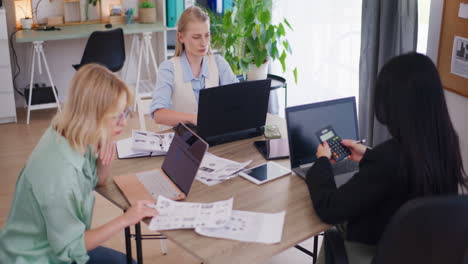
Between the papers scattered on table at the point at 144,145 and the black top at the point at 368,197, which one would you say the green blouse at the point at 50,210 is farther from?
the black top at the point at 368,197

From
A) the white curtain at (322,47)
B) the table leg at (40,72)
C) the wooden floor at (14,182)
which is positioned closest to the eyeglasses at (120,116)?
the wooden floor at (14,182)

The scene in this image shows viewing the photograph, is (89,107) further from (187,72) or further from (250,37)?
(250,37)

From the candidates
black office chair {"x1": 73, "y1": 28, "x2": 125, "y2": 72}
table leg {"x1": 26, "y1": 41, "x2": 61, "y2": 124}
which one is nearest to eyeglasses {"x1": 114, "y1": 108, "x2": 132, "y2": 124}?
black office chair {"x1": 73, "y1": 28, "x2": 125, "y2": 72}

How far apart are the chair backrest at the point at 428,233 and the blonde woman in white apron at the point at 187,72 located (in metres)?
1.49

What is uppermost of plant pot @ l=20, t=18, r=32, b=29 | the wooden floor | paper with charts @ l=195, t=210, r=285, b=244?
plant pot @ l=20, t=18, r=32, b=29

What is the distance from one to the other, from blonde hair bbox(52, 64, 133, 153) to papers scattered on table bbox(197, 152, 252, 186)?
54 centimetres

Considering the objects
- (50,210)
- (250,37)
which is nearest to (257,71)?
(250,37)

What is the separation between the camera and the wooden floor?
2988mm

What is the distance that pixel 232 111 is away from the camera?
8.16ft

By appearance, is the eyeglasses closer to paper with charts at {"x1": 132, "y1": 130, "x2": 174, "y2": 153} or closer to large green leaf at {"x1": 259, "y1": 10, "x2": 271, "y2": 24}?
paper with charts at {"x1": 132, "y1": 130, "x2": 174, "y2": 153}

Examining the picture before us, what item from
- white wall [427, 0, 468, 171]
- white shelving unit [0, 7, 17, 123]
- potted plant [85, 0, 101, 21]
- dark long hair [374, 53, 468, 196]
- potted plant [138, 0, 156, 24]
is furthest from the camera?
potted plant [138, 0, 156, 24]

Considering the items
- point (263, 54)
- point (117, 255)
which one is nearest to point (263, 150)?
point (117, 255)

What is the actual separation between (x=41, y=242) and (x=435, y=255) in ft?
3.87

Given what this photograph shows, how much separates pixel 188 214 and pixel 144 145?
0.65 meters
